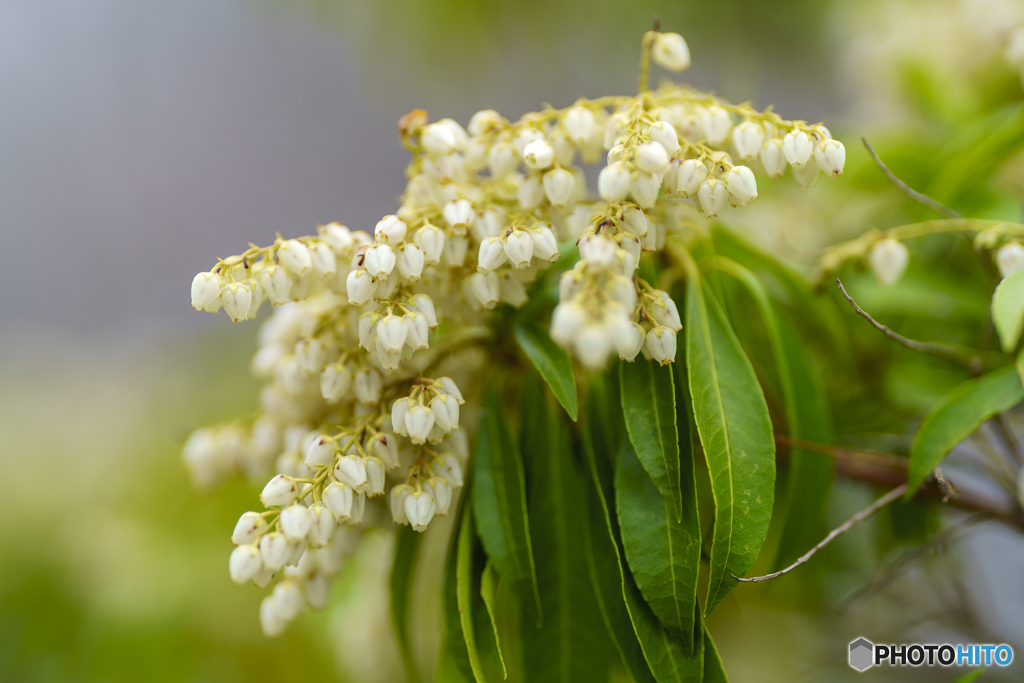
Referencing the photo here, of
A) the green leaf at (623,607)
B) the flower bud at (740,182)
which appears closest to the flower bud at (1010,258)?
the flower bud at (740,182)

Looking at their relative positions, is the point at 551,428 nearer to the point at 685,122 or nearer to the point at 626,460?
the point at 626,460

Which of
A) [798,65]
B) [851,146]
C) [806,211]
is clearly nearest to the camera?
[851,146]

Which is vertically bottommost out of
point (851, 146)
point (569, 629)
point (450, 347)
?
point (569, 629)

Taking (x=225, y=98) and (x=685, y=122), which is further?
(x=225, y=98)

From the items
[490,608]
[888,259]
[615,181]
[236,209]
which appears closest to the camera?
[615,181]

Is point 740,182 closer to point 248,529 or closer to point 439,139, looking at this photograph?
point 439,139

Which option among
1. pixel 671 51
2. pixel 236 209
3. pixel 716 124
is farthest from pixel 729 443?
pixel 236 209

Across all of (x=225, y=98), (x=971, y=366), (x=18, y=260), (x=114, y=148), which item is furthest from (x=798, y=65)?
(x=18, y=260)
